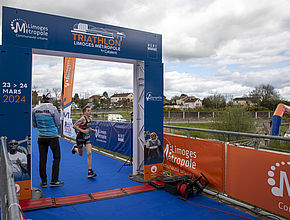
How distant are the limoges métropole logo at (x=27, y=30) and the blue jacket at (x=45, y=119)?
1499 millimetres

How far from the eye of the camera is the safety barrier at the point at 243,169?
→ 3.78 metres

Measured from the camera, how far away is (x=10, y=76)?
4578mm

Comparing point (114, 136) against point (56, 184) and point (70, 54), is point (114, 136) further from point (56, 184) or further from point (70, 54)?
point (70, 54)

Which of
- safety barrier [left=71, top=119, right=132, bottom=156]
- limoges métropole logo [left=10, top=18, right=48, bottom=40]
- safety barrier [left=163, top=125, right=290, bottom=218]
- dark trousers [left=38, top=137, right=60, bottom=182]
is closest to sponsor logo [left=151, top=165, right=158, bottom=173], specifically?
safety barrier [left=163, top=125, right=290, bottom=218]

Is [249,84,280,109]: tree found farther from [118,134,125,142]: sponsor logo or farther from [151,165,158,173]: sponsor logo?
[151,165,158,173]: sponsor logo

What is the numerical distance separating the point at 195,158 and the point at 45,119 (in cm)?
356

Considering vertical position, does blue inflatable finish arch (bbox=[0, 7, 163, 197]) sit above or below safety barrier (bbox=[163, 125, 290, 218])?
above

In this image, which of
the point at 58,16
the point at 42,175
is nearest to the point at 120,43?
the point at 58,16

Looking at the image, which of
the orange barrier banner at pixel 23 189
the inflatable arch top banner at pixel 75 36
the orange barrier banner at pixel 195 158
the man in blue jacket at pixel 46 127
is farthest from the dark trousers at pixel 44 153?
the orange barrier banner at pixel 195 158

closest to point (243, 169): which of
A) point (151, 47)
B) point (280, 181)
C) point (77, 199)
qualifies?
point (280, 181)

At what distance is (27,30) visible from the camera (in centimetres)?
470

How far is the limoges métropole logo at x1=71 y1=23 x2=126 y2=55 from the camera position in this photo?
530 centimetres

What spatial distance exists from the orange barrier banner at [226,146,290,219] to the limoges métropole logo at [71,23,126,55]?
11.5 feet

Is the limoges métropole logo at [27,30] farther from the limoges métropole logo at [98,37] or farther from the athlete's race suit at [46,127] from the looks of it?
the athlete's race suit at [46,127]
